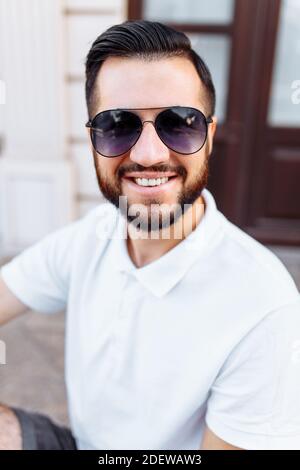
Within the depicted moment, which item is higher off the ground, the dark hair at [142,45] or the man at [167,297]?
the dark hair at [142,45]

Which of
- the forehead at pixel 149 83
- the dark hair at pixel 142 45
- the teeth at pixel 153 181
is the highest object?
the dark hair at pixel 142 45

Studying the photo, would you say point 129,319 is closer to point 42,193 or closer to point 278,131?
point 42,193

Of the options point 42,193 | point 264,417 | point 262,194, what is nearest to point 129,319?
point 264,417

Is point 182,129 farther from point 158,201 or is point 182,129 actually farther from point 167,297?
point 167,297

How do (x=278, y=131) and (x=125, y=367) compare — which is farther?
(x=278, y=131)

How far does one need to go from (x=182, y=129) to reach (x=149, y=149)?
0.08 m

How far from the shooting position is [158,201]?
1.00 meters

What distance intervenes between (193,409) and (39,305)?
563 mm

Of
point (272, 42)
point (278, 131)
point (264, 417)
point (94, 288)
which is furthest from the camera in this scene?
point (278, 131)

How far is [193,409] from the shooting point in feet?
3.18

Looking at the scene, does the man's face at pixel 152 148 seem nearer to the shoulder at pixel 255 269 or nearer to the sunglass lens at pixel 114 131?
the sunglass lens at pixel 114 131

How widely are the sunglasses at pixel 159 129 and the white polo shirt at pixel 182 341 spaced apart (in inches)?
7.4

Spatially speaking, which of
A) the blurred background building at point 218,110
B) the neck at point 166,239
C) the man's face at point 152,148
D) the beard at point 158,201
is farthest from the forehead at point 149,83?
the blurred background building at point 218,110

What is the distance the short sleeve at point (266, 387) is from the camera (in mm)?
831
